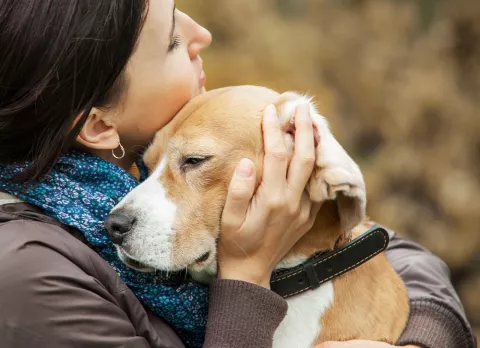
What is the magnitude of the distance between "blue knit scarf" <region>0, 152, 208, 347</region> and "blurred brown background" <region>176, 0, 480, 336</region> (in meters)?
3.52

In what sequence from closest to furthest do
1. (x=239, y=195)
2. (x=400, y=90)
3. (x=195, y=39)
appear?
(x=239, y=195), (x=195, y=39), (x=400, y=90)

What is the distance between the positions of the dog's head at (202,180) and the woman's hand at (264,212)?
0.14 feet

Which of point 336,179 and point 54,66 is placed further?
point 336,179

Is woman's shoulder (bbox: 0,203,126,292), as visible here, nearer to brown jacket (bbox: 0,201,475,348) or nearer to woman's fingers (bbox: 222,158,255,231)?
brown jacket (bbox: 0,201,475,348)

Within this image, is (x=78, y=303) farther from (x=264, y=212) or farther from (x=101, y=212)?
(x=264, y=212)

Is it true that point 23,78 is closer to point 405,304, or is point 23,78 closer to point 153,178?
point 153,178

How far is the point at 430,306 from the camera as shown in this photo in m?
2.08

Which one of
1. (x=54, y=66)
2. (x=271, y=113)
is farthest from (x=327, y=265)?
(x=54, y=66)

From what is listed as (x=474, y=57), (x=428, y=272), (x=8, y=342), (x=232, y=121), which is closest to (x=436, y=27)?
(x=474, y=57)

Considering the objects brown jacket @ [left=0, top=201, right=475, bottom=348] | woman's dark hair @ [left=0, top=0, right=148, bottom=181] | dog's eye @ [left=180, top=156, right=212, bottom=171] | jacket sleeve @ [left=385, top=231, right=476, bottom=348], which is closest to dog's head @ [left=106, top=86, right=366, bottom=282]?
dog's eye @ [left=180, top=156, right=212, bottom=171]

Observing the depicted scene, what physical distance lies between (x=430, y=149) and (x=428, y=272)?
336cm

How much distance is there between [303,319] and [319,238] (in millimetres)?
222

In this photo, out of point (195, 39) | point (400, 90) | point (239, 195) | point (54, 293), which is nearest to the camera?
point (54, 293)

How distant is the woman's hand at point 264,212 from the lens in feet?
5.82
